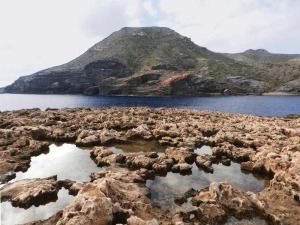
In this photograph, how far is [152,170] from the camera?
96.8 feet

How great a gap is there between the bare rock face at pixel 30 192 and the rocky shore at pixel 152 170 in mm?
79

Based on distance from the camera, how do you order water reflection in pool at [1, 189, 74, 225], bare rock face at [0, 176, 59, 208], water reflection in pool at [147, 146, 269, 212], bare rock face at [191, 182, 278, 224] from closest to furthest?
bare rock face at [191, 182, 278, 224]
water reflection in pool at [1, 189, 74, 225]
bare rock face at [0, 176, 59, 208]
water reflection in pool at [147, 146, 269, 212]

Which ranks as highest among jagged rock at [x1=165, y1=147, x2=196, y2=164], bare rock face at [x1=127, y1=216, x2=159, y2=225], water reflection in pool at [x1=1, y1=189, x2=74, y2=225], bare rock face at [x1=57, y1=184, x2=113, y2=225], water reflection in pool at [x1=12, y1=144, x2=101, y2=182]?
bare rock face at [x1=57, y1=184, x2=113, y2=225]

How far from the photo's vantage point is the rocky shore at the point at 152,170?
19078 mm

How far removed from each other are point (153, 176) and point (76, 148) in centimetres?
1630

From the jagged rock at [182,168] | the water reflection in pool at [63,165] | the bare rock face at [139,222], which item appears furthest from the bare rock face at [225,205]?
the water reflection in pool at [63,165]

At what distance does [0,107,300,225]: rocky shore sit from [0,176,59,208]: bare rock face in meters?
0.08

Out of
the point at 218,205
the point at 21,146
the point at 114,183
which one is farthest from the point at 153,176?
the point at 21,146

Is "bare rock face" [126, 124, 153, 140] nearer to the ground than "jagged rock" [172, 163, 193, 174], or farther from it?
farther from it

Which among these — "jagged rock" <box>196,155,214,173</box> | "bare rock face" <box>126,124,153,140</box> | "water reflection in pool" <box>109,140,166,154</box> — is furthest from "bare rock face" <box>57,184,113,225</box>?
"bare rock face" <box>126,124,153,140</box>

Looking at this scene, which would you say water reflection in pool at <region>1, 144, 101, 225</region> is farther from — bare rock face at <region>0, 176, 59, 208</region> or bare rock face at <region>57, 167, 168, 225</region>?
bare rock face at <region>57, 167, 168, 225</region>

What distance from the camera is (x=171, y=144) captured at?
1619 inches

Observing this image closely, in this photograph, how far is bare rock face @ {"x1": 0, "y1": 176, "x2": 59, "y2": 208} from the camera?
22359mm

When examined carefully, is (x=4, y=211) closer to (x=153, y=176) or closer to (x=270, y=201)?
(x=153, y=176)
